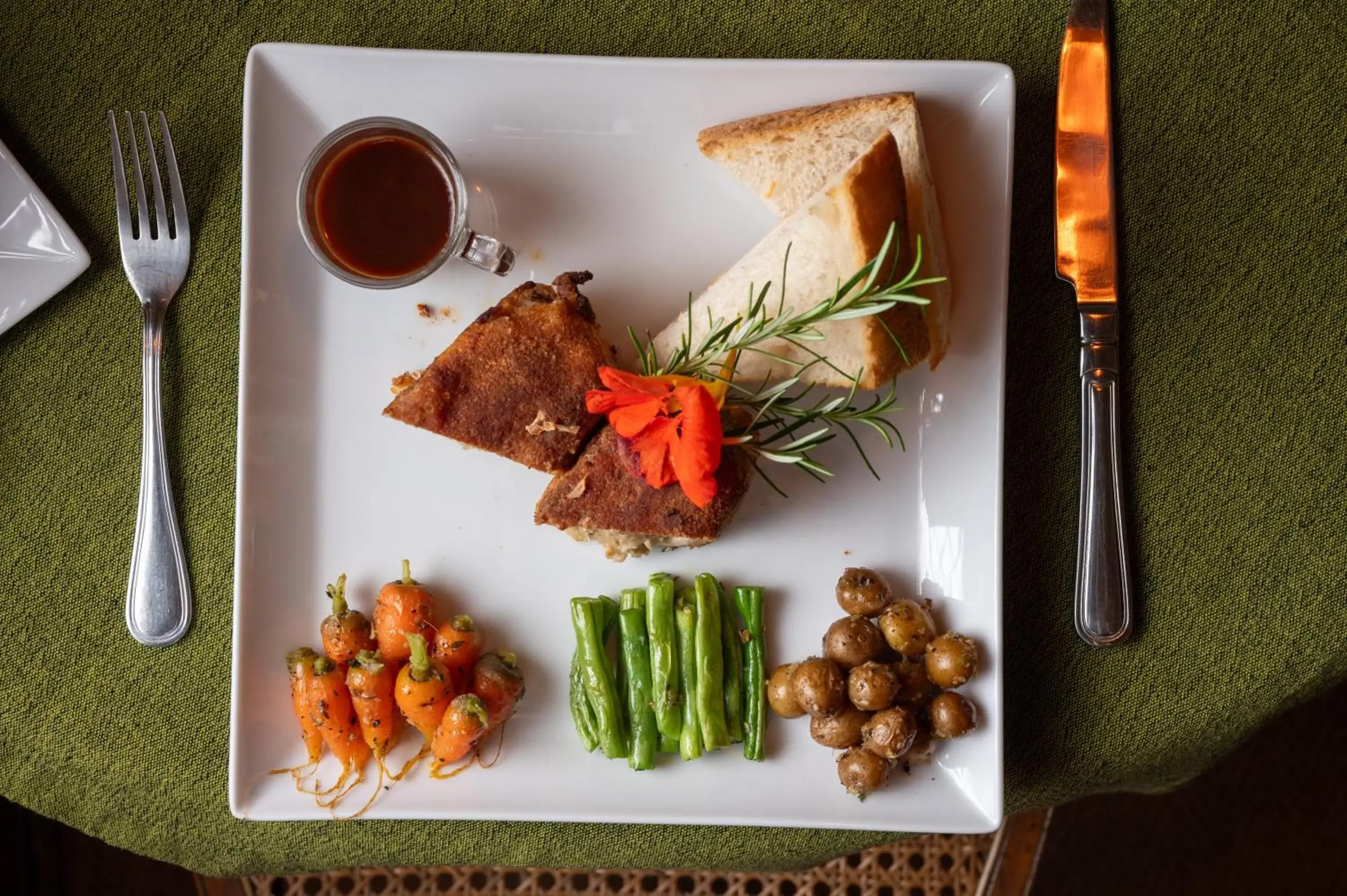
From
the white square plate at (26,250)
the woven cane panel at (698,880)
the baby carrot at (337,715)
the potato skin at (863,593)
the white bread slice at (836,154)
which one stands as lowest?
the woven cane panel at (698,880)

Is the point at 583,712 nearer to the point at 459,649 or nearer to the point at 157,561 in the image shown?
the point at 459,649

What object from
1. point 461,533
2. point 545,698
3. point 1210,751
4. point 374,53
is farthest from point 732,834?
point 374,53

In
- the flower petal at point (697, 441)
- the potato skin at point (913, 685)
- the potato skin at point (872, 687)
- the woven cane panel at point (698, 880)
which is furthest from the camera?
the woven cane panel at point (698, 880)

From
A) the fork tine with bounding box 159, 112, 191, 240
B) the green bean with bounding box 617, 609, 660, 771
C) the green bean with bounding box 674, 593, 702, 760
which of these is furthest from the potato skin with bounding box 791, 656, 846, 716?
the fork tine with bounding box 159, 112, 191, 240

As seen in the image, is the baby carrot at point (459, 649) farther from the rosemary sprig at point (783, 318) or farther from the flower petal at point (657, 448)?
the rosemary sprig at point (783, 318)

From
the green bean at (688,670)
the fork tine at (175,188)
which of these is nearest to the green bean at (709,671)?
the green bean at (688,670)

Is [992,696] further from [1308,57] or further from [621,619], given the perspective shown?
[1308,57]

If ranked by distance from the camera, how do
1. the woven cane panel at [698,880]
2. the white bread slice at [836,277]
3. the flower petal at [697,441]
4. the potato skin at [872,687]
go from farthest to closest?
the woven cane panel at [698,880] → the potato skin at [872,687] → the white bread slice at [836,277] → the flower petal at [697,441]

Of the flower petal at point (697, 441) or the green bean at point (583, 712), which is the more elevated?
the flower petal at point (697, 441)
